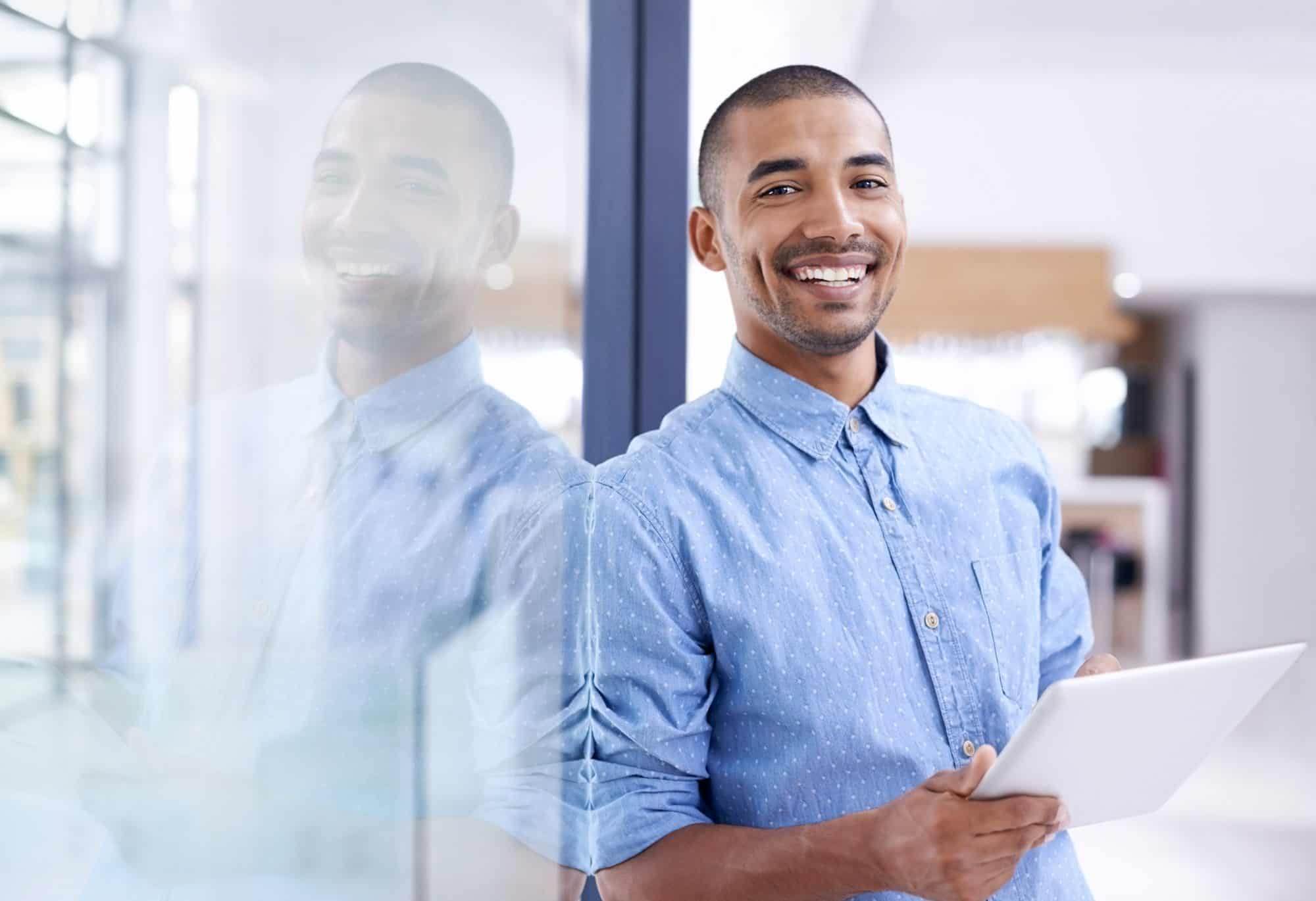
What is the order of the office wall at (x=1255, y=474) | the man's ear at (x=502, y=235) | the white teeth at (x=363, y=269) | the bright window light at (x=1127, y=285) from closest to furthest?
the white teeth at (x=363, y=269)
the man's ear at (x=502, y=235)
the bright window light at (x=1127, y=285)
the office wall at (x=1255, y=474)

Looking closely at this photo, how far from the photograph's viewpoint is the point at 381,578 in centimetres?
77

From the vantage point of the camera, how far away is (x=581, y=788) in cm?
100

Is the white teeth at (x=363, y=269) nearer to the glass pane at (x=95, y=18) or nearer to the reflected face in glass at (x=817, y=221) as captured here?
the glass pane at (x=95, y=18)

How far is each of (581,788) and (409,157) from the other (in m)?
0.55

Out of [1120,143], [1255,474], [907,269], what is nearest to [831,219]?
[907,269]

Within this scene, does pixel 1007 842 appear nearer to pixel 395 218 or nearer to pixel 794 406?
pixel 794 406

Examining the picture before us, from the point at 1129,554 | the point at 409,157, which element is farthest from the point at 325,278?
the point at 1129,554

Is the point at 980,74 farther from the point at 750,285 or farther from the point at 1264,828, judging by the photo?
the point at 750,285

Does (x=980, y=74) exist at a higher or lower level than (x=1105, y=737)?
higher

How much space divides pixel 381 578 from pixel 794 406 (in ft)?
1.37

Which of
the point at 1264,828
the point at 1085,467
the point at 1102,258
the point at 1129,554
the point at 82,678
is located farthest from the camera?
the point at 1085,467

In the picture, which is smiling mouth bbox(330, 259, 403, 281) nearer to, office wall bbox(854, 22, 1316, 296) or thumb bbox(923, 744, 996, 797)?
thumb bbox(923, 744, 996, 797)

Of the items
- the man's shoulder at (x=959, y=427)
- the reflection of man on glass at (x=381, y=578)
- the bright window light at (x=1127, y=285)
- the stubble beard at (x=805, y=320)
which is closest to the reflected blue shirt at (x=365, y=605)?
the reflection of man on glass at (x=381, y=578)

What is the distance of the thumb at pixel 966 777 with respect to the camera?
Answer: 0.79m
